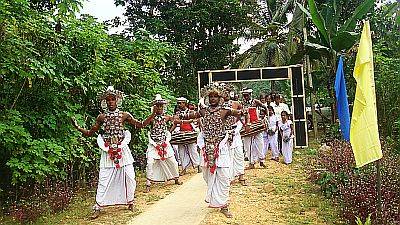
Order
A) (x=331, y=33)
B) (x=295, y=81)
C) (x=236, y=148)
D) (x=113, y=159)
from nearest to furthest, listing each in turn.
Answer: (x=113, y=159) → (x=236, y=148) → (x=331, y=33) → (x=295, y=81)

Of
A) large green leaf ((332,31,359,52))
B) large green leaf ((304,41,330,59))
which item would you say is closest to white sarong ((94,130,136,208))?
large green leaf ((304,41,330,59))

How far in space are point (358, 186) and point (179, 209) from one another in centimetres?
259

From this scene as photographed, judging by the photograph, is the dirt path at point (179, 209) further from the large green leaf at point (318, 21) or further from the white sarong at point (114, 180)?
the large green leaf at point (318, 21)

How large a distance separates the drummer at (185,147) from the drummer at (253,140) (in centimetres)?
116

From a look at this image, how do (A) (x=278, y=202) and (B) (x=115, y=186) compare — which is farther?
(A) (x=278, y=202)

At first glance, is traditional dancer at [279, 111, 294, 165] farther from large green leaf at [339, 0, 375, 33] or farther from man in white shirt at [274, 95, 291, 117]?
large green leaf at [339, 0, 375, 33]

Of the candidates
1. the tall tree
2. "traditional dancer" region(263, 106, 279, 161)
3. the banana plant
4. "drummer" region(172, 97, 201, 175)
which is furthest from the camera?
the tall tree

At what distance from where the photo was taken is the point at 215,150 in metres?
7.16

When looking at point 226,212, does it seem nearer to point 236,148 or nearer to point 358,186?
point 358,186

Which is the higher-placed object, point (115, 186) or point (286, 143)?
point (286, 143)

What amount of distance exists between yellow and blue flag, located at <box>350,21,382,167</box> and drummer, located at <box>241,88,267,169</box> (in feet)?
19.9

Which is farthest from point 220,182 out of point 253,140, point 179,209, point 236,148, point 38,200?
point 253,140

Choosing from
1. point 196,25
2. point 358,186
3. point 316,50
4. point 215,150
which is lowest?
point 358,186

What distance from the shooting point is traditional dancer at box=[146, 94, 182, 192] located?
9.49 m
